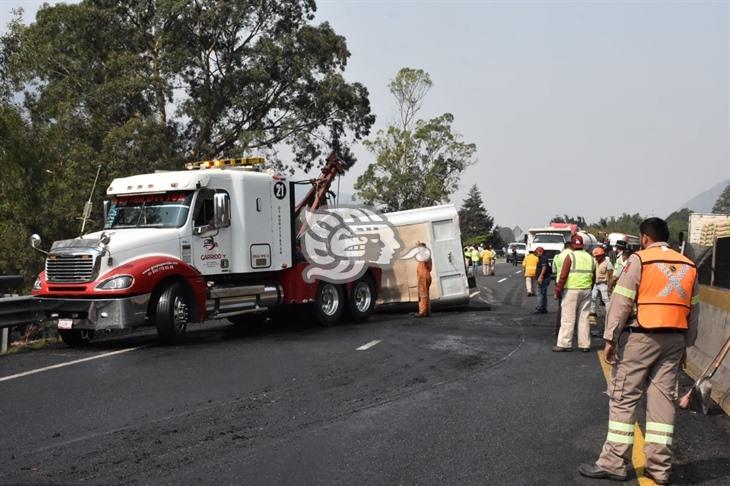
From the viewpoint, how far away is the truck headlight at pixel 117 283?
1071 cm

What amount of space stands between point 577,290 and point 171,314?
6.06 meters

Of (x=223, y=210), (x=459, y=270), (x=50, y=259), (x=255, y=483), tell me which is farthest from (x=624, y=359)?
(x=459, y=270)

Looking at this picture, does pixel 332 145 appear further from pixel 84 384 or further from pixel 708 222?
pixel 84 384

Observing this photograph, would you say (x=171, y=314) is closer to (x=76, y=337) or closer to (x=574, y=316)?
(x=76, y=337)

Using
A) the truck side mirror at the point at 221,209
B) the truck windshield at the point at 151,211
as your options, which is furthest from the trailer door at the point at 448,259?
the truck windshield at the point at 151,211

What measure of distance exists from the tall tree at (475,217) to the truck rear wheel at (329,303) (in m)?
86.9

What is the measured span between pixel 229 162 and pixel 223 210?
5.42 feet

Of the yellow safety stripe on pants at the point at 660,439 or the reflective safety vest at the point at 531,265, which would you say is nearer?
the yellow safety stripe on pants at the point at 660,439

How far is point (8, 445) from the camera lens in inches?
228

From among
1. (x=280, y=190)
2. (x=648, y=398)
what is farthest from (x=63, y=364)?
(x=648, y=398)

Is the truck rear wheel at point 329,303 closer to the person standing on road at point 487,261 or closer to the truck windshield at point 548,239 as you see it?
the person standing on road at point 487,261

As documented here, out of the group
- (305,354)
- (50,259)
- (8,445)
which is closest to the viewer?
(8,445)

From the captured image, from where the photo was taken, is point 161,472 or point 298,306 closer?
point 161,472

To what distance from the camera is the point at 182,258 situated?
459 inches
